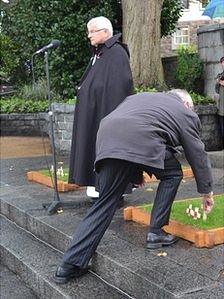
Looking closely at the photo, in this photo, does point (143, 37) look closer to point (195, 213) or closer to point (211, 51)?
point (211, 51)

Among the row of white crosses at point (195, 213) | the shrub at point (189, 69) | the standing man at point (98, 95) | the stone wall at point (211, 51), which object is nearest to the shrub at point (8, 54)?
the shrub at point (189, 69)

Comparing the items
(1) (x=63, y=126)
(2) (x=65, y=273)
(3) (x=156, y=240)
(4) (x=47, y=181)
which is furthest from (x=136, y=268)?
(1) (x=63, y=126)

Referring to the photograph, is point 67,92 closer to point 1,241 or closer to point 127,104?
point 1,241

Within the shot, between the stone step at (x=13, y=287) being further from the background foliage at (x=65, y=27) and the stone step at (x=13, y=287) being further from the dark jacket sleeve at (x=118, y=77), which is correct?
the background foliage at (x=65, y=27)

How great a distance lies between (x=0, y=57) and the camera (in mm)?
17734

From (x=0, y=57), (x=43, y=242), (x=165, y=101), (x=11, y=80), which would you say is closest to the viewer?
(x=165, y=101)

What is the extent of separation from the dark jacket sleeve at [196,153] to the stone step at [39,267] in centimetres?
98

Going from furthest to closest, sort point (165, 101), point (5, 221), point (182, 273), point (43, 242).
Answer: point (5, 221), point (43, 242), point (165, 101), point (182, 273)

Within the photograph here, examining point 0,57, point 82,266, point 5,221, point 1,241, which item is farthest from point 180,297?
point 0,57

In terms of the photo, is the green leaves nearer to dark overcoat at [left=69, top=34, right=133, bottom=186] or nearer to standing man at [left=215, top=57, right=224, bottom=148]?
standing man at [left=215, top=57, right=224, bottom=148]

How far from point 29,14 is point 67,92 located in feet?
5.68

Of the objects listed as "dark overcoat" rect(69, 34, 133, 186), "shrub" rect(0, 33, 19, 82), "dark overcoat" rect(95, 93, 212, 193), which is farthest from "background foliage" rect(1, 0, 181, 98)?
"dark overcoat" rect(95, 93, 212, 193)

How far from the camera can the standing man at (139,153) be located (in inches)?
160

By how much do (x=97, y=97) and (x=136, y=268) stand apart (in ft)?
6.63
